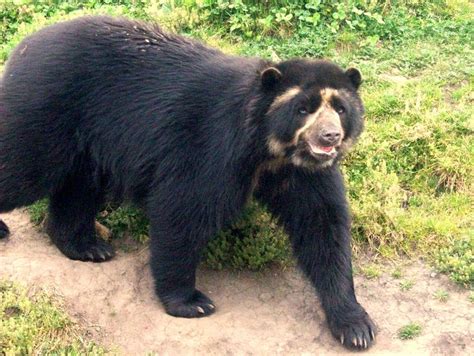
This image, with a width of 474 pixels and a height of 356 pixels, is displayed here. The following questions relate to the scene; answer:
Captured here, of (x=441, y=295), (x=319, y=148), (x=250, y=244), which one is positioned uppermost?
(x=319, y=148)

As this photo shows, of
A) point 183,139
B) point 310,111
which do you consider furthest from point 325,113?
point 183,139

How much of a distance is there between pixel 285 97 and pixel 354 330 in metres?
1.55

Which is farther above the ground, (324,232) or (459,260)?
(324,232)

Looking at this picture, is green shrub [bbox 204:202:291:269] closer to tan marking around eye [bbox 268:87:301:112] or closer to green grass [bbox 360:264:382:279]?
green grass [bbox 360:264:382:279]

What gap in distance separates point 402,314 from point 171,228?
1665 mm

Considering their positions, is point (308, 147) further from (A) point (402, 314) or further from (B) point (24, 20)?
(B) point (24, 20)

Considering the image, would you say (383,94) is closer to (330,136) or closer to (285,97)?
(285,97)

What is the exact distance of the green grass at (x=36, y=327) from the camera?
479 centimetres

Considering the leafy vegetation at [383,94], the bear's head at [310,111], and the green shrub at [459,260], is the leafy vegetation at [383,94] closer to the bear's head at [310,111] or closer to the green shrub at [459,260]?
the green shrub at [459,260]

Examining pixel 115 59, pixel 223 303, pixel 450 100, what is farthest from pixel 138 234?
pixel 450 100

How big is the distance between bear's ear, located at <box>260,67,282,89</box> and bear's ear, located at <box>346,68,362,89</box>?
0.45m

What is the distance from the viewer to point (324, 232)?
17.5 ft

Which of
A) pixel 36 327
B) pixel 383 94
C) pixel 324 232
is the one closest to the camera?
pixel 36 327

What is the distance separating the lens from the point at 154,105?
549cm
